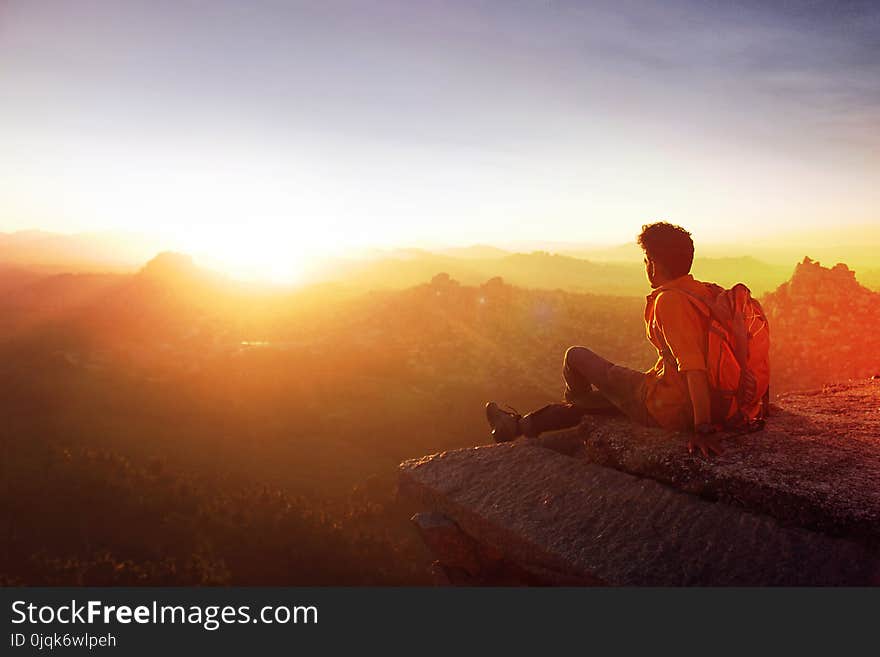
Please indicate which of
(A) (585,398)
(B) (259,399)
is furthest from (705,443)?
(B) (259,399)

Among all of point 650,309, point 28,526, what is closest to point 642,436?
point 650,309

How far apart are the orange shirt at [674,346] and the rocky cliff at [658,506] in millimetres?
240

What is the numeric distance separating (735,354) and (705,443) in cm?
68

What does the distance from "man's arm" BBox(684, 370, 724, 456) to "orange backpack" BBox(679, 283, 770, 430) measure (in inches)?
6.5

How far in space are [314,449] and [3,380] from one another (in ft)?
35.1

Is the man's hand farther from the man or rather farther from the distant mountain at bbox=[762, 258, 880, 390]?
the distant mountain at bbox=[762, 258, 880, 390]

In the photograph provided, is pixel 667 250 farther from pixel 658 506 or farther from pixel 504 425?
pixel 504 425

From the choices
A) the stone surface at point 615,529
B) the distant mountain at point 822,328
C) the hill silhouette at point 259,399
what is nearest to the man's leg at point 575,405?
the stone surface at point 615,529

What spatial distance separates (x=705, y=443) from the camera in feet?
13.1

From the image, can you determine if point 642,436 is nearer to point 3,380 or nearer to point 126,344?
point 3,380

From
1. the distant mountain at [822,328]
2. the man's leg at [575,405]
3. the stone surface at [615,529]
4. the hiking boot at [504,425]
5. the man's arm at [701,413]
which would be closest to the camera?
the stone surface at [615,529]

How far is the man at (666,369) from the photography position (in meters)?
3.95

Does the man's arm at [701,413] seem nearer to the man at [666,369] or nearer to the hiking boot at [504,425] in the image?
the man at [666,369]

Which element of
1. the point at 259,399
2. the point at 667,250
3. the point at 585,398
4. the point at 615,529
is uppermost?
the point at 667,250
